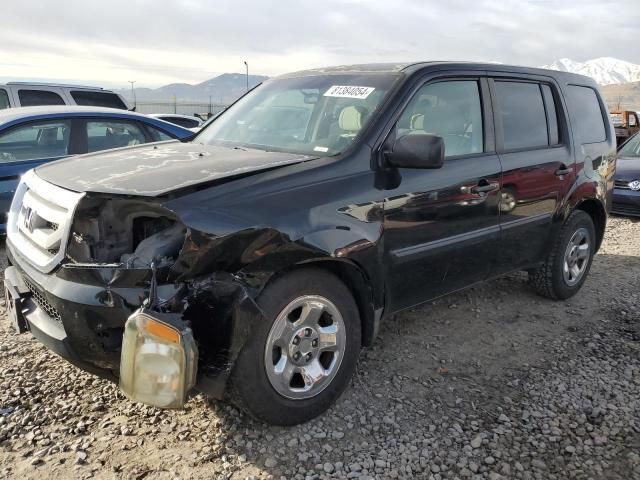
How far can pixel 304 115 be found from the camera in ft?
11.7

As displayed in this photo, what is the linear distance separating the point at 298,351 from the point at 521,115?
2.58 metres

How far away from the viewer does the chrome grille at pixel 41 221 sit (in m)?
2.55

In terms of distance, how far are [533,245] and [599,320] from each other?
34.5 inches

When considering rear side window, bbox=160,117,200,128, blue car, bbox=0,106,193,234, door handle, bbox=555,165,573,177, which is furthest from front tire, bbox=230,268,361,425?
rear side window, bbox=160,117,200,128

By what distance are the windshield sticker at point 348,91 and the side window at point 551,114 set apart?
5.97 feet

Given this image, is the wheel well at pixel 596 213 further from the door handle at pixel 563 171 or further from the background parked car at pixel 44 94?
the background parked car at pixel 44 94

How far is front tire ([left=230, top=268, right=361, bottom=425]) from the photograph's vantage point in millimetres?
2559

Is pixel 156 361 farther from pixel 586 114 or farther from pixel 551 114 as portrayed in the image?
pixel 586 114

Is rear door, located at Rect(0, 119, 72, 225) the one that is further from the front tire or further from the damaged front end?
the front tire

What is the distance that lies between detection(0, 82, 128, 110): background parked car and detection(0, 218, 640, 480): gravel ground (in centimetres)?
674

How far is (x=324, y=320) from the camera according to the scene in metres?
2.91

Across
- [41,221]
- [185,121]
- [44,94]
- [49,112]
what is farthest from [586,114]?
[185,121]

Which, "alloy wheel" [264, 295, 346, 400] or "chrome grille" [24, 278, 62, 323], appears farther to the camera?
"alloy wheel" [264, 295, 346, 400]

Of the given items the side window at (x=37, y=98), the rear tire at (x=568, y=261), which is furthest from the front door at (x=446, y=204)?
the side window at (x=37, y=98)
